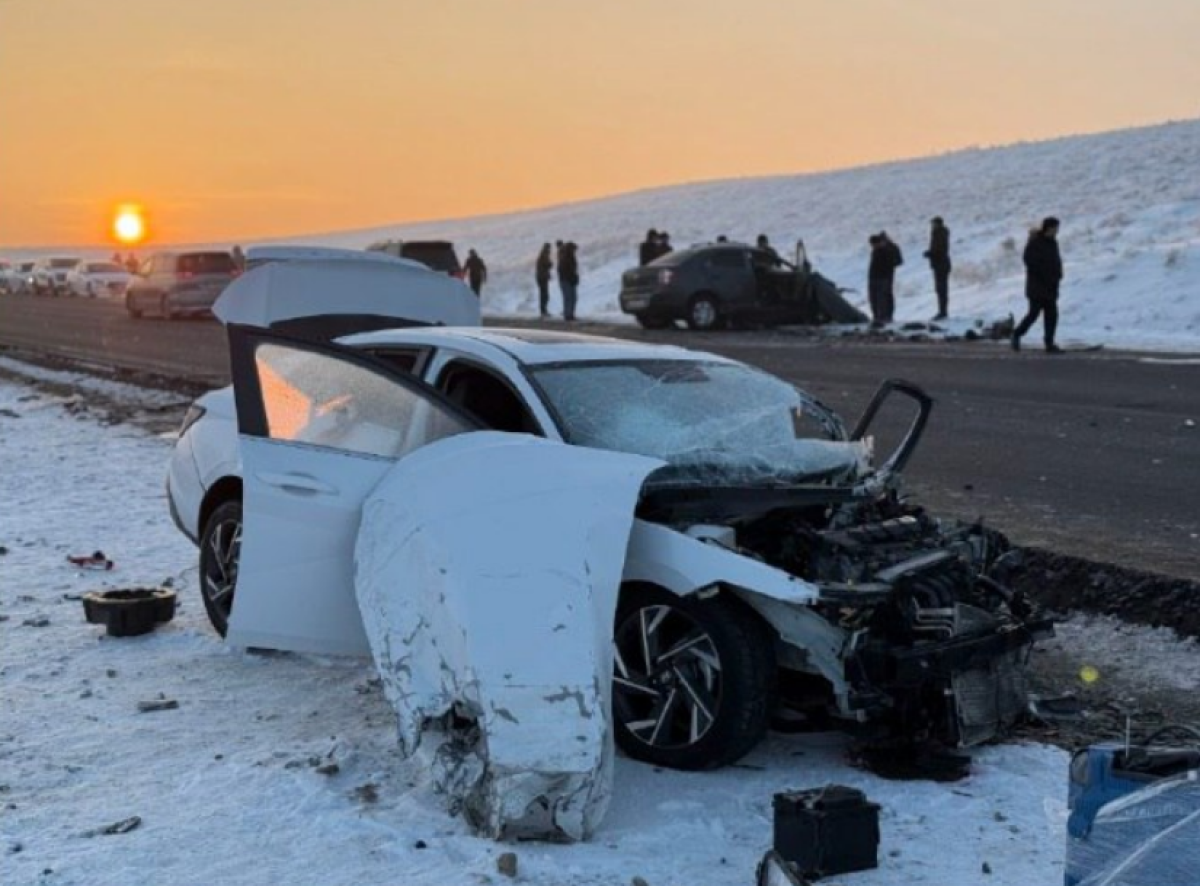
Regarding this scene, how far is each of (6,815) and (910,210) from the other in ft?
251

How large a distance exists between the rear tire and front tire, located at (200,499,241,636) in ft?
72.4

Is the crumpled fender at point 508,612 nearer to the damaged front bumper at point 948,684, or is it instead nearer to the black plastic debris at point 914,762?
the damaged front bumper at point 948,684

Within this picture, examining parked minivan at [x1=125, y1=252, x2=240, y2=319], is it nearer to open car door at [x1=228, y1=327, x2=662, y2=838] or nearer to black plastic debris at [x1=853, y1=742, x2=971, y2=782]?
open car door at [x1=228, y1=327, x2=662, y2=838]

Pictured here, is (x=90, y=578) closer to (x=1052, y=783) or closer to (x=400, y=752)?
(x=400, y=752)

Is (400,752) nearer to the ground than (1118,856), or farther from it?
nearer to the ground

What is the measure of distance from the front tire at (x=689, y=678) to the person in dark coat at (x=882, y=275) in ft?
77.8

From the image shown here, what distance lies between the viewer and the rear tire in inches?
1130

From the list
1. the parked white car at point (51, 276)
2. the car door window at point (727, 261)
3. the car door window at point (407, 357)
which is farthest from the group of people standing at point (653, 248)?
the parked white car at point (51, 276)

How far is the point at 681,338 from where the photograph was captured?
26.7m

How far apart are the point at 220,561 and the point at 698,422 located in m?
2.44

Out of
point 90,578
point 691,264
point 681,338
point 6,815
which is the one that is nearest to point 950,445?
point 90,578

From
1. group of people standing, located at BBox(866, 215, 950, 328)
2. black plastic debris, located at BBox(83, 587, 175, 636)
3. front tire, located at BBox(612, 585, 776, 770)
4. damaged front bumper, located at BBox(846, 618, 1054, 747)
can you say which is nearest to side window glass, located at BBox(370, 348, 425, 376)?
black plastic debris, located at BBox(83, 587, 175, 636)

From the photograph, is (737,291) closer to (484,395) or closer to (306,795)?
(484,395)

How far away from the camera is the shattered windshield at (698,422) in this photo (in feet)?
18.8
